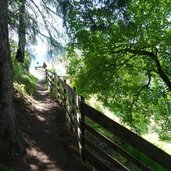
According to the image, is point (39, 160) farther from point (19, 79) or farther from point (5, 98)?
point (19, 79)

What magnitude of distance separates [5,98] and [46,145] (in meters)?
1.88

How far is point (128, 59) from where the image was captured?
1338cm

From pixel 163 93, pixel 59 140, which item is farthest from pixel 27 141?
pixel 163 93

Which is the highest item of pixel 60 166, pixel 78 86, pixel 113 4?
pixel 113 4

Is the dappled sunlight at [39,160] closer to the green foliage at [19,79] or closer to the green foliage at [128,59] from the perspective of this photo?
the green foliage at [128,59]

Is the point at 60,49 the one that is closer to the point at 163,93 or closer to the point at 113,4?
the point at 113,4

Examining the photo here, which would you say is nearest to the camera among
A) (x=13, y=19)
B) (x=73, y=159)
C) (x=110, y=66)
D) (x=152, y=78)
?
(x=73, y=159)

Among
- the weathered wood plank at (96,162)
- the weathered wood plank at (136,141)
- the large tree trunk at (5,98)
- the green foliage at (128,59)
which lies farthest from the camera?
the green foliage at (128,59)

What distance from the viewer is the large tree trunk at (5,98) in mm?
6301

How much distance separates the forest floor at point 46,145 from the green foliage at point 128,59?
317cm

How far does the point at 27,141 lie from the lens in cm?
750

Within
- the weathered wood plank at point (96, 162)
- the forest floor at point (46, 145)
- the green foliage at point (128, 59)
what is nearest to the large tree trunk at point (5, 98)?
the forest floor at point (46, 145)

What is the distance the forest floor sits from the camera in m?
6.33

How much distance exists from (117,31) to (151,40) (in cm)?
158
